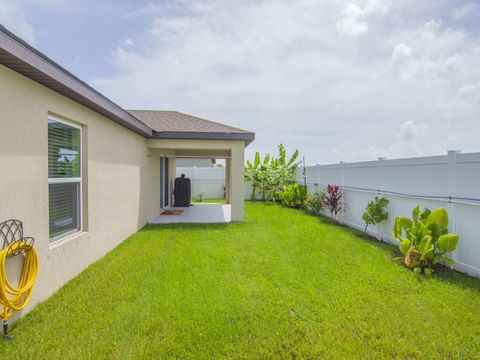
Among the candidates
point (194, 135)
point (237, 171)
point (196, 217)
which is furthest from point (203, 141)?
point (196, 217)

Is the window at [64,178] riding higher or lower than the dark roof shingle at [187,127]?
lower

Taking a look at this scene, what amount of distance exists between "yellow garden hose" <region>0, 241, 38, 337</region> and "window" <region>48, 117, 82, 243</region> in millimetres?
699

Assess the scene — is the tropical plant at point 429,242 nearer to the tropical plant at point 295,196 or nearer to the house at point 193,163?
the tropical plant at point 295,196

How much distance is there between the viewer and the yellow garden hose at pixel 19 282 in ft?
8.84

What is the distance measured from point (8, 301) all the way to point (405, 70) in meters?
9.23

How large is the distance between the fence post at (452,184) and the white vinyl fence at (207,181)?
42.2 ft

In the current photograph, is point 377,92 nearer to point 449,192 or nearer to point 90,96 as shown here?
point 449,192

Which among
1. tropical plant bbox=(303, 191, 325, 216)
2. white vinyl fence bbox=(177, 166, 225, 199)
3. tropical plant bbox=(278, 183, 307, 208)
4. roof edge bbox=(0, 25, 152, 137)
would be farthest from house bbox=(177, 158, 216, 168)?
roof edge bbox=(0, 25, 152, 137)

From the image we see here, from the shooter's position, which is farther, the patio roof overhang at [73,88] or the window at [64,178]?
the window at [64,178]

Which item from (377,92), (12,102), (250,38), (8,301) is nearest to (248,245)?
(8,301)

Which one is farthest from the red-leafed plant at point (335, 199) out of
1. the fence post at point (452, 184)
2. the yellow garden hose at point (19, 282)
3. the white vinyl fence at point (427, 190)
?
the yellow garden hose at point (19, 282)

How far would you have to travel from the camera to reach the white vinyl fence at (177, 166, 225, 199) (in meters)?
16.5

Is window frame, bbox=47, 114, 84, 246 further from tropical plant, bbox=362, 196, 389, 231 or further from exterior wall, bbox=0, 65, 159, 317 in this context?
tropical plant, bbox=362, 196, 389, 231

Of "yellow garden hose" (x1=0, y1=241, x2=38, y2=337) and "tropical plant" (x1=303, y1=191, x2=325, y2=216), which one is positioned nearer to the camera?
"yellow garden hose" (x1=0, y1=241, x2=38, y2=337)
